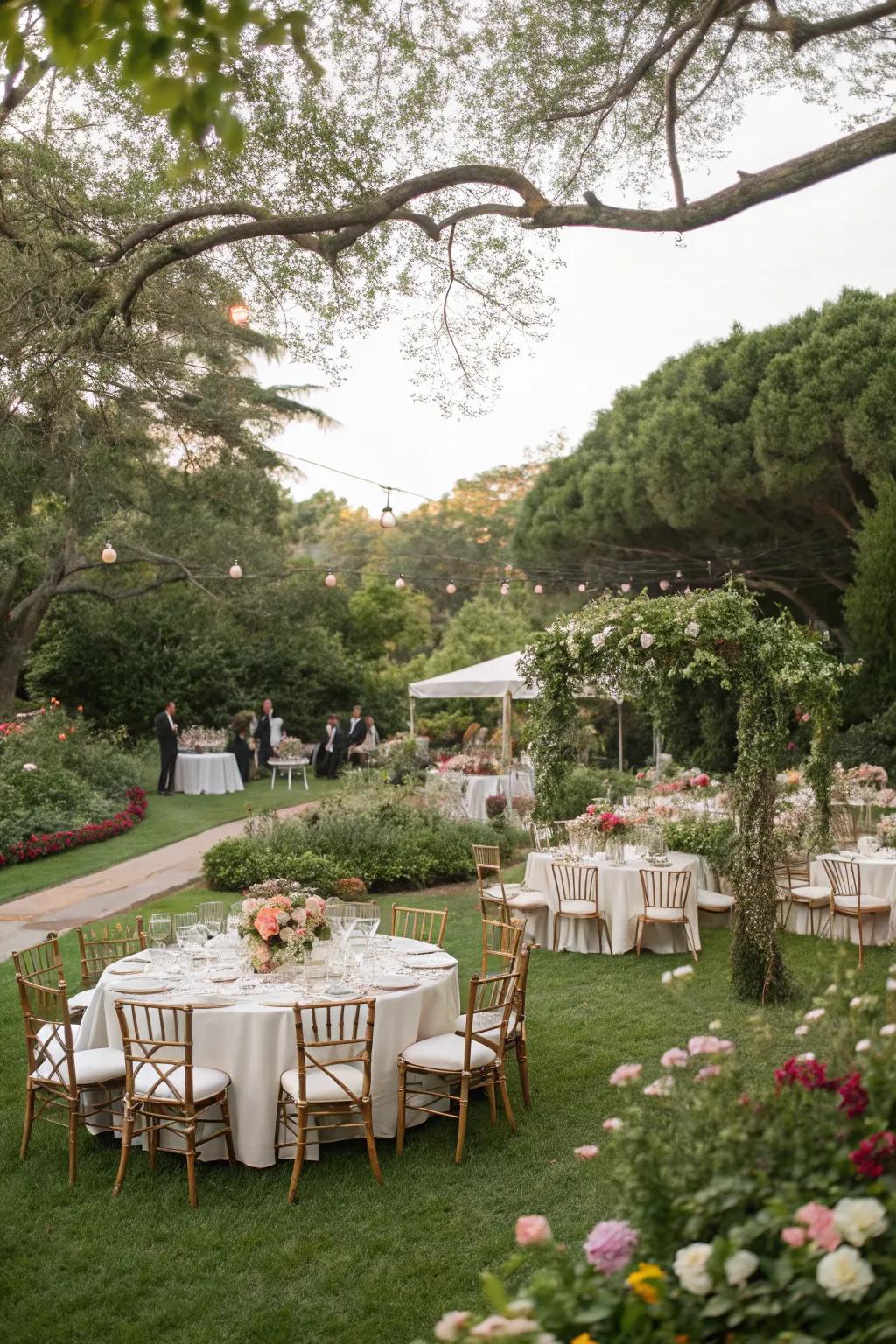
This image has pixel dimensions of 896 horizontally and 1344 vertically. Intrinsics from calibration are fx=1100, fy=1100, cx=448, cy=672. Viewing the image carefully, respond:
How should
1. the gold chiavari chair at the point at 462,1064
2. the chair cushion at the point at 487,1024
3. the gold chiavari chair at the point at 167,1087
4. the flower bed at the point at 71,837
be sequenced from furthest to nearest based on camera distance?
the flower bed at the point at 71,837
the chair cushion at the point at 487,1024
the gold chiavari chair at the point at 462,1064
the gold chiavari chair at the point at 167,1087

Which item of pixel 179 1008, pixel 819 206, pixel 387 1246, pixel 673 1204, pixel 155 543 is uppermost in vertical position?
pixel 819 206

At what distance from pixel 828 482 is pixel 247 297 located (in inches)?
476

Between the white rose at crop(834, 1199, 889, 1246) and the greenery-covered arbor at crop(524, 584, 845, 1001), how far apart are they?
18.1 feet

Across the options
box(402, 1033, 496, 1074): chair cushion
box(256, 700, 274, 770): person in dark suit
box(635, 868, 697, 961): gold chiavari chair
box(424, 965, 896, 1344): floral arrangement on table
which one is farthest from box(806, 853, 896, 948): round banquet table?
box(256, 700, 274, 770): person in dark suit

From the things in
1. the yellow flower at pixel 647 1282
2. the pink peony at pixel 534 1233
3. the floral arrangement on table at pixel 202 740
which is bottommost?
the yellow flower at pixel 647 1282

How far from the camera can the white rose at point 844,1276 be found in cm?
170

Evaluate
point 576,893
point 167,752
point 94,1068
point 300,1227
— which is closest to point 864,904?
point 576,893

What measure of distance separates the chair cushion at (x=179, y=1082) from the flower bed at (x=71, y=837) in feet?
27.3

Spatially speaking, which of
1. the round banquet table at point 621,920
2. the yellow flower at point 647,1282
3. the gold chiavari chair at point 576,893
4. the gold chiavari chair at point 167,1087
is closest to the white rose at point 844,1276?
the yellow flower at point 647,1282

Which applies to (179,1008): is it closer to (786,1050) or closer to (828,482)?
(786,1050)

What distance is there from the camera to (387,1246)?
4.47 meters

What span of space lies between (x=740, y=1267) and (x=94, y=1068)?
4.41 metres

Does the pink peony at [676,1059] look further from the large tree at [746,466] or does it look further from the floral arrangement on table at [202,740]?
the floral arrangement on table at [202,740]

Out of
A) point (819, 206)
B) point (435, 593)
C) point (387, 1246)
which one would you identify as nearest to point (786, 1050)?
point (387, 1246)
